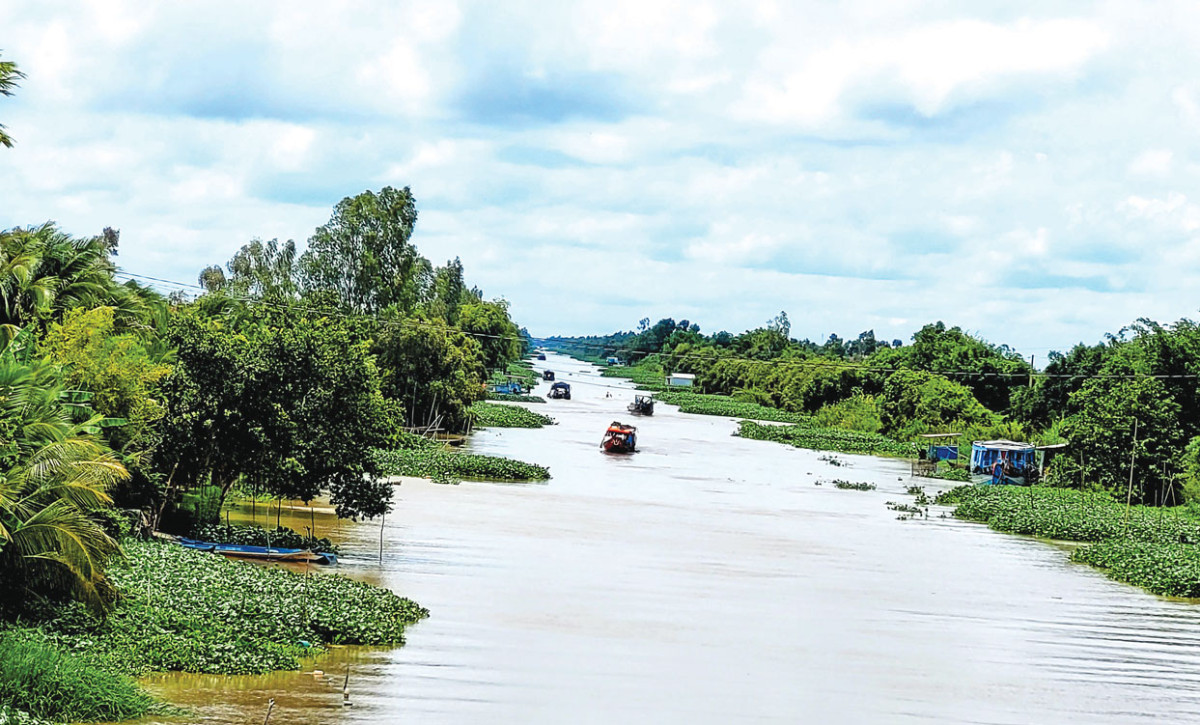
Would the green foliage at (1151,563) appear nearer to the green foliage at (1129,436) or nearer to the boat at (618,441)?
the green foliage at (1129,436)

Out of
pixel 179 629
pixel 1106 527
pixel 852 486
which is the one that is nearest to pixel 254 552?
pixel 179 629

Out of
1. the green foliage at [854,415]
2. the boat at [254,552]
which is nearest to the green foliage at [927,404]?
the green foliage at [854,415]

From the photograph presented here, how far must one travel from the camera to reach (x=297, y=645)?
1675cm

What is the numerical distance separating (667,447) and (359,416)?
42.0m

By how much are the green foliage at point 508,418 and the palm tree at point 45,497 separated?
182 feet

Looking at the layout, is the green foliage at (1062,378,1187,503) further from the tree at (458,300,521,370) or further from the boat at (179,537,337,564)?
the tree at (458,300,521,370)

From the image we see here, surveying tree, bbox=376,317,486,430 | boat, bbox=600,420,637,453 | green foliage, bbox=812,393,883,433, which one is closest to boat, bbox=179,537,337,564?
tree, bbox=376,317,486,430

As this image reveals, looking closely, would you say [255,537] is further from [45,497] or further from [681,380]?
[681,380]

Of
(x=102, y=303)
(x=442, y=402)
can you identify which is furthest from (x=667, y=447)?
(x=102, y=303)

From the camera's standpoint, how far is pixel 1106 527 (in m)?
35.2

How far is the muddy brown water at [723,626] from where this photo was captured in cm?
1581

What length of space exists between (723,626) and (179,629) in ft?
30.7

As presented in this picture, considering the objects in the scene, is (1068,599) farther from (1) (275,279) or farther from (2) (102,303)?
(1) (275,279)

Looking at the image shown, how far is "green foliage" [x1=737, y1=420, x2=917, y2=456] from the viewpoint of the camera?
2676 inches
